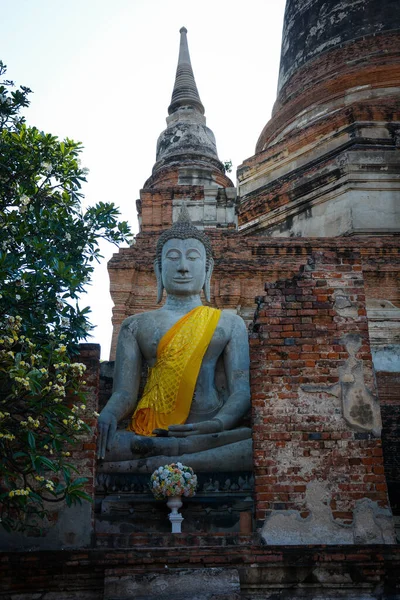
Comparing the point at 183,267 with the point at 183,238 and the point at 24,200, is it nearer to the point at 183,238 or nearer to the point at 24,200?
the point at 183,238

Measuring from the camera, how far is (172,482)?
644 cm

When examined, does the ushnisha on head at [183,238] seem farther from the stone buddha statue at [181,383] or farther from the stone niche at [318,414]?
the stone niche at [318,414]

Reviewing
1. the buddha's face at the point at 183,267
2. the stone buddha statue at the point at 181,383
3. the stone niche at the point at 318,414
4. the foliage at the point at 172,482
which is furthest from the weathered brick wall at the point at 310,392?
the buddha's face at the point at 183,267

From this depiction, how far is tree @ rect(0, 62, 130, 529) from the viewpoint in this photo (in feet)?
17.9

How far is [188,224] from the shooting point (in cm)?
866

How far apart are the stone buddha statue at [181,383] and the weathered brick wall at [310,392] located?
80cm

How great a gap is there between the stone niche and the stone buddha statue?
2.70 feet

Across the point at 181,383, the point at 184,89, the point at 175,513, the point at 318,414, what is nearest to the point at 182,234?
the point at 181,383

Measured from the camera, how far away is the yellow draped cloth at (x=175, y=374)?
7.52 meters

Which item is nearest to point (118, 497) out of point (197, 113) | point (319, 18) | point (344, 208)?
point (344, 208)

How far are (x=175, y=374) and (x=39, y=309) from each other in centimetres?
191

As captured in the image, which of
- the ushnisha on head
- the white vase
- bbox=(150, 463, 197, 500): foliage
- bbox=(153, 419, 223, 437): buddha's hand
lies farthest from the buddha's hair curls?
the white vase

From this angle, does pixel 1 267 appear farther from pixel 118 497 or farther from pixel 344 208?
pixel 344 208

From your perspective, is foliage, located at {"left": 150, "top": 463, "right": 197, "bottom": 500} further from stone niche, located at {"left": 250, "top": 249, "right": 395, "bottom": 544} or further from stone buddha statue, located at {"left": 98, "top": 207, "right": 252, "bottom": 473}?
stone niche, located at {"left": 250, "top": 249, "right": 395, "bottom": 544}
